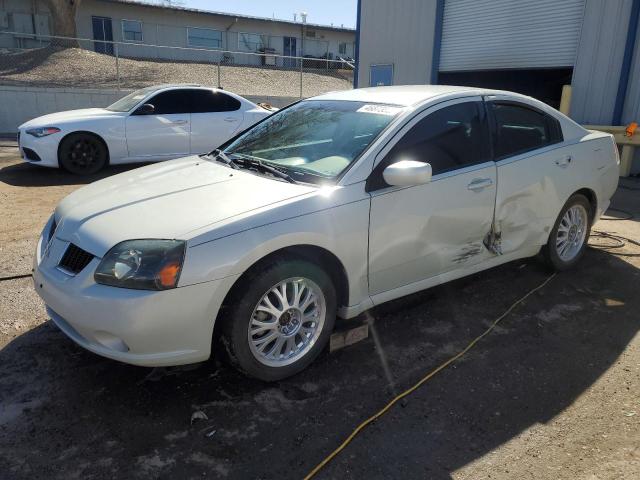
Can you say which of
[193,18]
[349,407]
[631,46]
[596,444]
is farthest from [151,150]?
[193,18]

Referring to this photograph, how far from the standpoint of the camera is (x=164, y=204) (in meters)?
3.05

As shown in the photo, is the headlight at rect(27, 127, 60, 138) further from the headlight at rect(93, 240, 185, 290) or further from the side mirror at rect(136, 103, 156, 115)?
the headlight at rect(93, 240, 185, 290)

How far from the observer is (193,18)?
101 feet

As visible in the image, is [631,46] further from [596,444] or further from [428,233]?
[596,444]

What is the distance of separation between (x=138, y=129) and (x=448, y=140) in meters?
6.61

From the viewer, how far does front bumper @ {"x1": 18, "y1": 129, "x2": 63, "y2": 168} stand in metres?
8.31

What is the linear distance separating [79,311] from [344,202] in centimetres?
155

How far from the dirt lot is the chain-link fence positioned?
47.1ft

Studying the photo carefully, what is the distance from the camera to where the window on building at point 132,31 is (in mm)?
29625

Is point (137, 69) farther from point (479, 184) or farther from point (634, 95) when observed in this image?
point (479, 184)

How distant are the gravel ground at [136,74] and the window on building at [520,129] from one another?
662 inches

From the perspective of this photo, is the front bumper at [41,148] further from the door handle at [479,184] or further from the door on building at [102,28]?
the door on building at [102,28]

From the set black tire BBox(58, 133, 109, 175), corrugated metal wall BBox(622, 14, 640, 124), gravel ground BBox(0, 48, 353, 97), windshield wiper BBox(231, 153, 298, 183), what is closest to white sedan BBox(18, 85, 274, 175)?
black tire BBox(58, 133, 109, 175)

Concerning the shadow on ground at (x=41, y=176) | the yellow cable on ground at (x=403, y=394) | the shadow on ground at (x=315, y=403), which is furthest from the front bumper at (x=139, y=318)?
the shadow on ground at (x=41, y=176)
